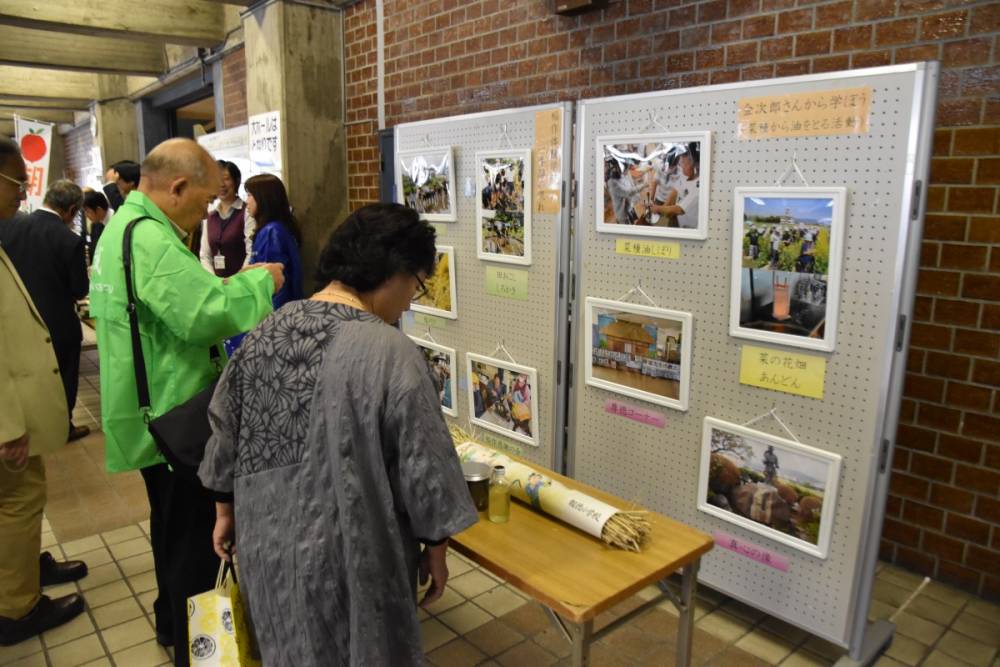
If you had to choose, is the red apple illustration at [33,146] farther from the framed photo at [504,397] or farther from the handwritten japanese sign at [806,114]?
the handwritten japanese sign at [806,114]

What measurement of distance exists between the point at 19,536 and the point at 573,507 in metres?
1.87

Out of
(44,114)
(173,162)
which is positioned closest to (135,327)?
(173,162)

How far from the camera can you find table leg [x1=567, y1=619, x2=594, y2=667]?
57.5 inches

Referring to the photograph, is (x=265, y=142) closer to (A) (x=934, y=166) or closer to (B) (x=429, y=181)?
(B) (x=429, y=181)

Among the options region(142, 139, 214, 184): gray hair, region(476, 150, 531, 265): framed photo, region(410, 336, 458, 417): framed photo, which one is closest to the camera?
region(142, 139, 214, 184): gray hair

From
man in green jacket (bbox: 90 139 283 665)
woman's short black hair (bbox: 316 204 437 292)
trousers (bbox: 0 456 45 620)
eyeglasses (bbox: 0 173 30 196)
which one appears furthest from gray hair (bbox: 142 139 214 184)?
trousers (bbox: 0 456 45 620)

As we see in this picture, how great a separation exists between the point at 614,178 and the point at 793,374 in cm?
84

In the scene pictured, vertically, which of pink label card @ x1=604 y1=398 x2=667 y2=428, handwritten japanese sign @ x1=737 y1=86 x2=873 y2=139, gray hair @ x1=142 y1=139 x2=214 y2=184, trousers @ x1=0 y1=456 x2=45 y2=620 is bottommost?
trousers @ x1=0 y1=456 x2=45 y2=620

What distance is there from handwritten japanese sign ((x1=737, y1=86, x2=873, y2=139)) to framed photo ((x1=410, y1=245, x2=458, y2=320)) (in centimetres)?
134

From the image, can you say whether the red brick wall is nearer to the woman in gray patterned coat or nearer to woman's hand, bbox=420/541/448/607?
the woman in gray patterned coat

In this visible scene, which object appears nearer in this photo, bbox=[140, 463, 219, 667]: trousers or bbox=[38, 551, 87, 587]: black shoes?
bbox=[140, 463, 219, 667]: trousers

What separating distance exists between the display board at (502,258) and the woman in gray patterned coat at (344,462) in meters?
1.14

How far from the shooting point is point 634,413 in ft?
7.81

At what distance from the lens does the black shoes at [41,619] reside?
2.36m
